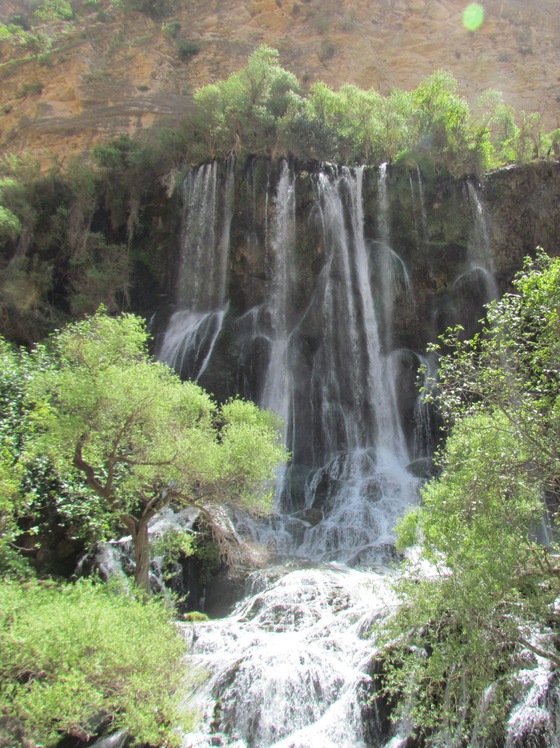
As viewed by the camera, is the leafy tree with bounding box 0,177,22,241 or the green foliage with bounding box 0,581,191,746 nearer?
the green foliage with bounding box 0,581,191,746

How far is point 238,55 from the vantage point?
1719 inches

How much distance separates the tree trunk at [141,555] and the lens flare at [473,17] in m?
51.4

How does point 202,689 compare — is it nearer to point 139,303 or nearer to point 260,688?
point 260,688

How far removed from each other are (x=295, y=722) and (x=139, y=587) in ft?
11.6

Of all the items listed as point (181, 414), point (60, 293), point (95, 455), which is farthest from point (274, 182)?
point (95, 455)

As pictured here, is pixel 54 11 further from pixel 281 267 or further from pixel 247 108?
pixel 281 267

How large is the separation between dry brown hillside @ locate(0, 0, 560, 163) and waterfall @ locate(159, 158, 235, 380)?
1469cm

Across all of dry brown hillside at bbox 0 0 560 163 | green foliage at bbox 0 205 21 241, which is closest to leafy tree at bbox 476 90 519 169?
dry brown hillside at bbox 0 0 560 163

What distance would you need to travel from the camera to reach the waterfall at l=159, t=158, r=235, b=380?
23062 mm

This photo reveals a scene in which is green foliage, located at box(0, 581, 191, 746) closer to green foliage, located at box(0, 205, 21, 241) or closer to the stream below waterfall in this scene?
the stream below waterfall

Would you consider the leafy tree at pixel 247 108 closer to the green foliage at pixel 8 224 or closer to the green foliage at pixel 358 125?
the green foliage at pixel 358 125

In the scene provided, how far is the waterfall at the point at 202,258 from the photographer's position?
75.7 feet

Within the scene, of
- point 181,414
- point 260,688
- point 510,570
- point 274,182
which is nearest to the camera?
point 510,570

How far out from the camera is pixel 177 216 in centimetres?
2503
